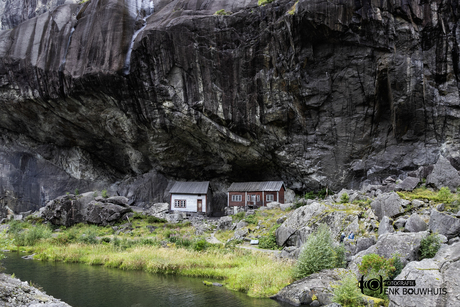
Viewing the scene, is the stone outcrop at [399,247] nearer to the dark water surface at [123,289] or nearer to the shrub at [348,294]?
the shrub at [348,294]

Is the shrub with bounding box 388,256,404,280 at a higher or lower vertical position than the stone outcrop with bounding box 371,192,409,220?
lower

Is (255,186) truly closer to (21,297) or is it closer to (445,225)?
(445,225)

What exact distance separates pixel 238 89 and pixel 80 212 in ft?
86.1

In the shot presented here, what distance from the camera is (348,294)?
1140cm

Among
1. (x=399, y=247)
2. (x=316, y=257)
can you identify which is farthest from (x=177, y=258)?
(x=399, y=247)

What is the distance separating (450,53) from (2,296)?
149 ft

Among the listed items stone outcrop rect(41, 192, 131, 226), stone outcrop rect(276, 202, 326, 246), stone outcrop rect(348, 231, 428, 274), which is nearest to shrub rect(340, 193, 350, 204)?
stone outcrop rect(276, 202, 326, 246)

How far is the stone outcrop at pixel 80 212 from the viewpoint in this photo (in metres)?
38.7

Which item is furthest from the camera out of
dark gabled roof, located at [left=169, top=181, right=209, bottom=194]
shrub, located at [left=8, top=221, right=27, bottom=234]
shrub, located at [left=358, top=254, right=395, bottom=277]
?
dark gabled roof, located at [left=169, top=181, right=209, bottom=194]

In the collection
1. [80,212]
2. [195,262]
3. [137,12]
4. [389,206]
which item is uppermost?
[137,12]

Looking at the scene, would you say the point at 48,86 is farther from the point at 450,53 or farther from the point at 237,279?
the point at 450,53

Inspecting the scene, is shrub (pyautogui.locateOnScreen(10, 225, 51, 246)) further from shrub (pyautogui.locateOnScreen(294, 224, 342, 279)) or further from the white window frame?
shrub (pyautogui.locateOnScreen(294, 224, 342, 279))

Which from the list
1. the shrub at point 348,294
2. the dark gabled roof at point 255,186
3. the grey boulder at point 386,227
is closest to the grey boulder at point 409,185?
the grey boulder at point 386,227

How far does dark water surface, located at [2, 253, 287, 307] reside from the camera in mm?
14375
